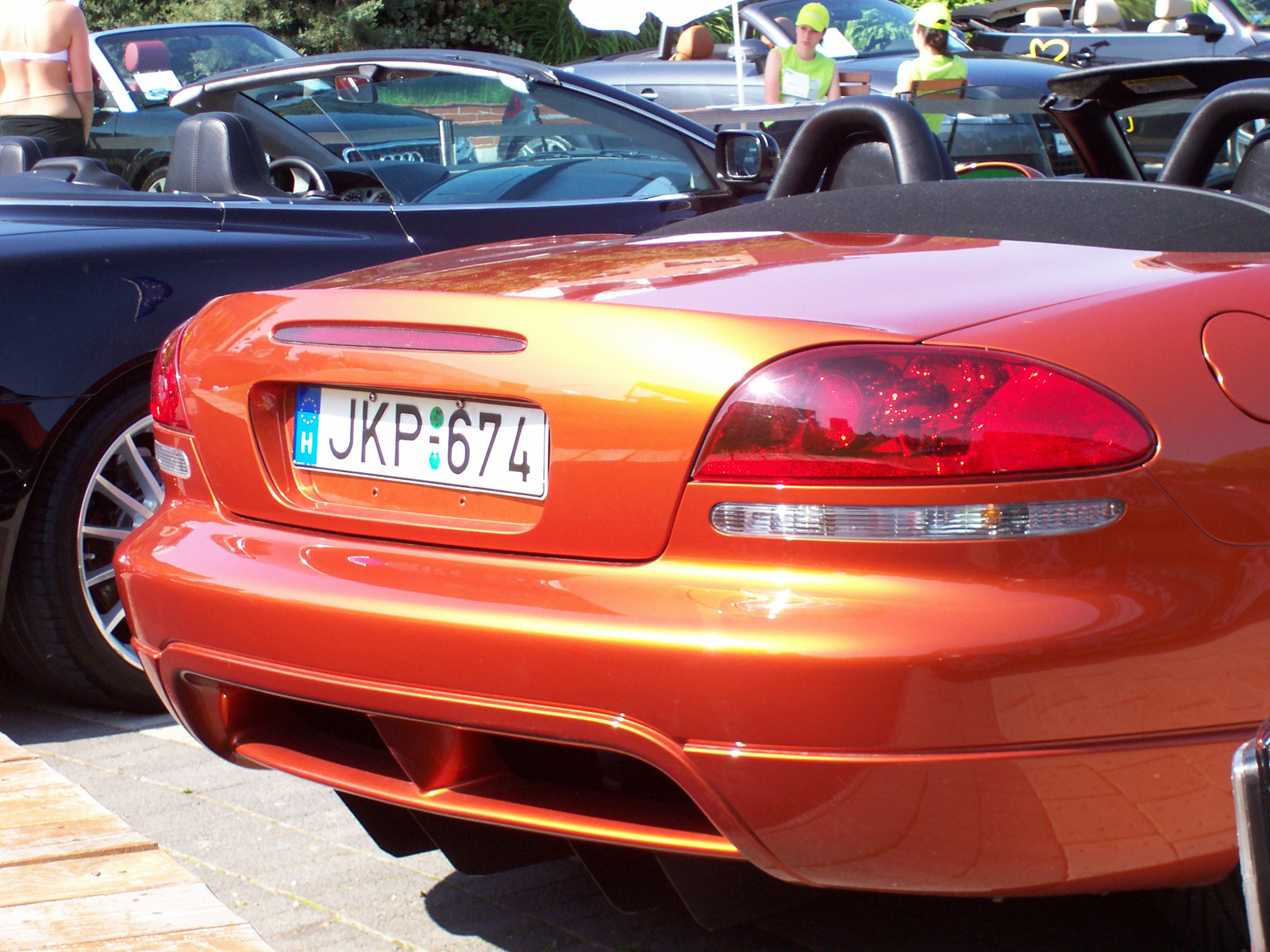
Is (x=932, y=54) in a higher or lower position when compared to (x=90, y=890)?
higher

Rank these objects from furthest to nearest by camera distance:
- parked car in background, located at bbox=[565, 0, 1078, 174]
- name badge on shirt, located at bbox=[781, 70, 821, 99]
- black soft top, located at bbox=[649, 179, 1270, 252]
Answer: name badge on shirt, located at bbox=[781, 70, 821, 99] → parked car in background, located at bbox=[565, 0, 1078, 174] → black soft top, located at bbox=[649, 179, 1270, 252]

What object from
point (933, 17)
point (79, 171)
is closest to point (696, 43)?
point (933, 17)

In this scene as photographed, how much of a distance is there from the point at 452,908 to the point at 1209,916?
1.21 metres

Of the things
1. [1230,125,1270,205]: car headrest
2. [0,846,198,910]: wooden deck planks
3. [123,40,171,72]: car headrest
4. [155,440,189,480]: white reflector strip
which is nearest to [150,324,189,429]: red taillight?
[155,440,189,480]: white reflector strip

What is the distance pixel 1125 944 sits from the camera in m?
2.34

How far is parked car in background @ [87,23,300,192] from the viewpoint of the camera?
7.52 meters

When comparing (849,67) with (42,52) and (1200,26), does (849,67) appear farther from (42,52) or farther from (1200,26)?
(42,52)

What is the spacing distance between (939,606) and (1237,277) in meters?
0.70

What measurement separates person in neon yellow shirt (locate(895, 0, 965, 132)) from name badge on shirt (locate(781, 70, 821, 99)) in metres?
0.71

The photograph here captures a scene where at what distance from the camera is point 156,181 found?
536 centimetres

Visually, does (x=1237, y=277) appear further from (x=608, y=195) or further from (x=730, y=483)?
(x=608, y=195)

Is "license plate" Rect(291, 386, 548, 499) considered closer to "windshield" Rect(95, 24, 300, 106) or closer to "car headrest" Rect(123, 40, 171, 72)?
"windshield" Rect(95, 24, 300, 106)

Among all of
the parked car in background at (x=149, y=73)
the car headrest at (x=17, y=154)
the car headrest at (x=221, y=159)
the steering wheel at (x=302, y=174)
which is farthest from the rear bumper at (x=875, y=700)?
the parked car in background at (x=149, y=73)

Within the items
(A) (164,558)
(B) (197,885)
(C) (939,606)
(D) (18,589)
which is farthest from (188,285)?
(C) (939,606)
